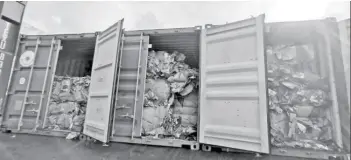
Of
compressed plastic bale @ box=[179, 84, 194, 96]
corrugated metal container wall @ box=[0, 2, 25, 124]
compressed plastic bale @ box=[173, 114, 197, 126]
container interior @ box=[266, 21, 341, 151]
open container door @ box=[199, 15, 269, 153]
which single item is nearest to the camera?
corrugated metal container wall @ box=[0, 2, 25, 124]

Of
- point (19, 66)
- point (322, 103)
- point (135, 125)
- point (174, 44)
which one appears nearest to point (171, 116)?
point (135, 125)

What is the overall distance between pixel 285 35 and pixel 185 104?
2.08 meters

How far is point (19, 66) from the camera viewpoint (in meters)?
3.66

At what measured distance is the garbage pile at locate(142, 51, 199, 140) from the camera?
2.98 meters

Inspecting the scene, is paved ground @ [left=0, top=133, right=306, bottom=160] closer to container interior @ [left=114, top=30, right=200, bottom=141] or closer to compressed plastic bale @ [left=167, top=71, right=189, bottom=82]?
container interior @ [left=114, top=30, right=200, bottom=141]

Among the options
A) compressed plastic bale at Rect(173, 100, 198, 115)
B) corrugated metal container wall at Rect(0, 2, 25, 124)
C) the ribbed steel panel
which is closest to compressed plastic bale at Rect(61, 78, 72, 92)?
the ribbed steel panel

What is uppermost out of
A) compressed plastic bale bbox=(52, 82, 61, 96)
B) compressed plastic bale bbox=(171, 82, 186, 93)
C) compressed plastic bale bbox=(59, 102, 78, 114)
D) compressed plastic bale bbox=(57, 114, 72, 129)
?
compressed plastic bale bbox=(171, 82, 186, 93)

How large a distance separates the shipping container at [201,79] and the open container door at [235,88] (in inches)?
0.5

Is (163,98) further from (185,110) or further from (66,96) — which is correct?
(66,96)

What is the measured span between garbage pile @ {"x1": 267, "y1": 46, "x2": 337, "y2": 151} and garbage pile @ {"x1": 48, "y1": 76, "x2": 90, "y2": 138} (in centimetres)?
364

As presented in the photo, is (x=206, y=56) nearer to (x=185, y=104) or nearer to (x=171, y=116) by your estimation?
(x=185, y=104)

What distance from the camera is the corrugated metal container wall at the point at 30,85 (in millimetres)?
3414

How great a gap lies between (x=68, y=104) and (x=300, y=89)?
4405mm

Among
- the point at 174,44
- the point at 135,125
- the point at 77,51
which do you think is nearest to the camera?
the point at 135,125
